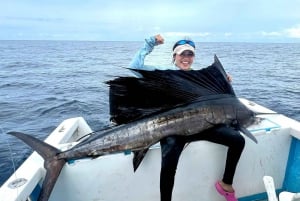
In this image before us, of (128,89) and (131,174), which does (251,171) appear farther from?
(128,89)

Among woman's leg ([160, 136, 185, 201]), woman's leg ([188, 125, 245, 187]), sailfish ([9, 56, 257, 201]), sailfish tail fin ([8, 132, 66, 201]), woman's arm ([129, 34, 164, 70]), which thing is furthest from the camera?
woman's arm ([129, 34, 164, 70])

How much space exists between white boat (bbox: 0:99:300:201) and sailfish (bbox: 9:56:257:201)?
0.71ft

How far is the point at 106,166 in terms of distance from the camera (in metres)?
1.85

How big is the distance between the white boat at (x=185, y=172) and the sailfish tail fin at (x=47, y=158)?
0.44 ft

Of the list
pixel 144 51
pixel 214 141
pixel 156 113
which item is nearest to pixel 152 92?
pixel 156 113

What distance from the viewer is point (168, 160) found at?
171 centimetres

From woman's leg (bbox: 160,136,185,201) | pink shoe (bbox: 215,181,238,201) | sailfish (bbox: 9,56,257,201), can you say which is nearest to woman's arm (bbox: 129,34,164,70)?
sailfish (bbox: 9,56,257,201)

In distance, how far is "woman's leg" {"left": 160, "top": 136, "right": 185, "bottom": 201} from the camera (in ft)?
5.56

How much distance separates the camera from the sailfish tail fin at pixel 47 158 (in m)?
1.49

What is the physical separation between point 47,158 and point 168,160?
2.06 ft

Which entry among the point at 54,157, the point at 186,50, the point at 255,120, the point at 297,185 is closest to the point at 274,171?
the point at 297,185

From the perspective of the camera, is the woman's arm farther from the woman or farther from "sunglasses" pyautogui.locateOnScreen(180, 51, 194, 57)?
the woman

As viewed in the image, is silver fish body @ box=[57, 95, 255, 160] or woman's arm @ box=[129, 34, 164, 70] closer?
silver fish body @ box=[57, 95, 255, 160]

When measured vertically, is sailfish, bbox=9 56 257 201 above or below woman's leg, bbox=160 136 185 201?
above
